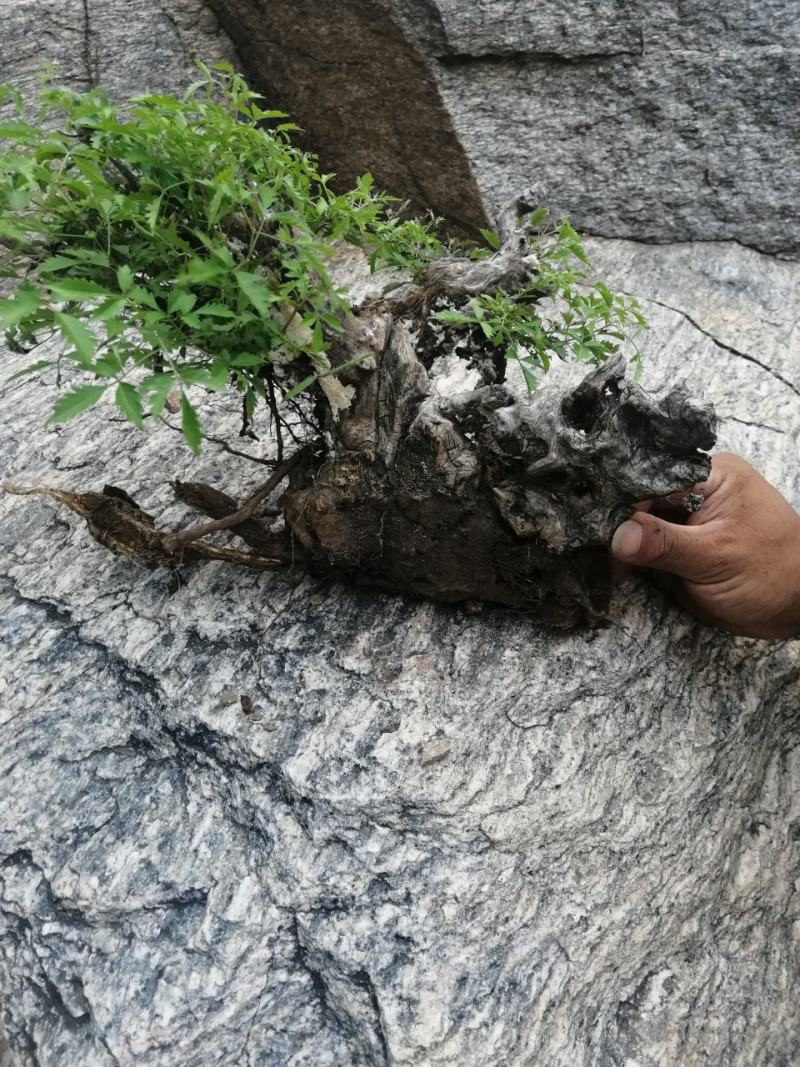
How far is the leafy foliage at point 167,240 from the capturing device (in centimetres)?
168

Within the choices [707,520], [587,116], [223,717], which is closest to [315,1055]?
[223,717]

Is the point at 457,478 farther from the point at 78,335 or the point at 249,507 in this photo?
the point at 78,335

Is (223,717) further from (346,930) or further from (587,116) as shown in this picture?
(587,116)

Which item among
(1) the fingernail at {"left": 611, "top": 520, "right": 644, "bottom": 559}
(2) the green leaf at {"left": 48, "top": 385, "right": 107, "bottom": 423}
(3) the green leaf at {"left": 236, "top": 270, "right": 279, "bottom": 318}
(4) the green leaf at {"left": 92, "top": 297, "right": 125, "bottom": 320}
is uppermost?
(4) the green leaf at {"left": 92, "top": 297, "right": 125, "bottom": 320}

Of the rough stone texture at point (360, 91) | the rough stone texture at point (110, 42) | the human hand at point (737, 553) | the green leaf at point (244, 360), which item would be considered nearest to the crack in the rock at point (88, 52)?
the rough stone texture at point (110, 42)

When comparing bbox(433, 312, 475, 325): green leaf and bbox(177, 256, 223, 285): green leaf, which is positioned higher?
bbox(177, 256, 223, 285): green leaf

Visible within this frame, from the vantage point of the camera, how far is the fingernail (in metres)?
2.26

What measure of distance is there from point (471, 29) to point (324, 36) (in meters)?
0.72

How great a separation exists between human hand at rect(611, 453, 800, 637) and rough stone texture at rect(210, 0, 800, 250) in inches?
89.5

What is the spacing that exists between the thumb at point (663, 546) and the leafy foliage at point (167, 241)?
2.97 ft

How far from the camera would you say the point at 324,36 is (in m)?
4.16

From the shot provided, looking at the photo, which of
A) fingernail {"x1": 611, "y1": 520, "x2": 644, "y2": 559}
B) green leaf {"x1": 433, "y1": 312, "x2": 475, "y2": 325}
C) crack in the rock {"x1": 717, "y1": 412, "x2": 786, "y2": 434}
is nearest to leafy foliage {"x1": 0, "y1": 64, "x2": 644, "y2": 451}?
green leaf {"x1": 433, "y1": 312, "x2": 475, "y2": 325}

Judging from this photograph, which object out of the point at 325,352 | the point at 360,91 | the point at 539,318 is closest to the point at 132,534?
the point at 325,352

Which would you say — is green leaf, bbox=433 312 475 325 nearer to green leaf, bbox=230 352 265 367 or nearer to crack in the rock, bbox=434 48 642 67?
green leaf, bbox=230 352 265 367
